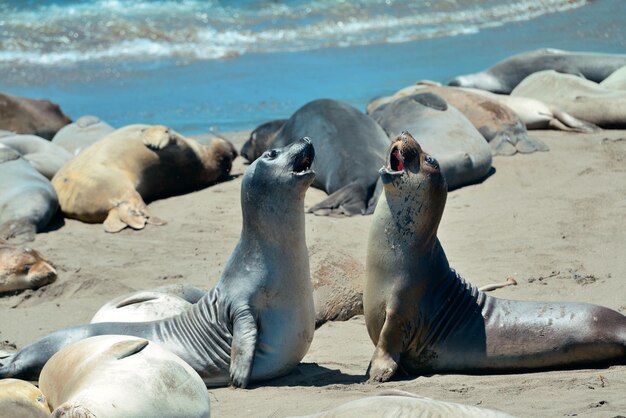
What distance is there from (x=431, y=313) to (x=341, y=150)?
459cm

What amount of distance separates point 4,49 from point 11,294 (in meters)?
14.8

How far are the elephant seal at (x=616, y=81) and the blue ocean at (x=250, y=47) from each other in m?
3.09

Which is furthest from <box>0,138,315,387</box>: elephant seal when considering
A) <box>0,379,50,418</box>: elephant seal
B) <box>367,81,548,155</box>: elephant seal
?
<box>367,81,548,155</box>: elephant seal

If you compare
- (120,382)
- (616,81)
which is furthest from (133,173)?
(120,382)

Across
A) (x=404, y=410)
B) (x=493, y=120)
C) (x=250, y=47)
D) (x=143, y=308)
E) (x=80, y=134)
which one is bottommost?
(x=250, y=47)

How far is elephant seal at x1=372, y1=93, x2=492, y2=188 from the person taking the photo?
10.1 meters

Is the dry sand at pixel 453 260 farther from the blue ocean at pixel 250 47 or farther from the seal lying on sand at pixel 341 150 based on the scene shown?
the blue ocean at pixel 250 47

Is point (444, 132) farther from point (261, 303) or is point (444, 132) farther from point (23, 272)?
point (261, 303)

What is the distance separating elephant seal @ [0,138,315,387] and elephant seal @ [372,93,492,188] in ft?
13.9

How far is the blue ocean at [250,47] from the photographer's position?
15.6 metres

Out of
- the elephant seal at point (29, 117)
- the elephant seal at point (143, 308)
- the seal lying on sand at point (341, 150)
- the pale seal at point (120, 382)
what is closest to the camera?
the pale seal at point (120, 382)

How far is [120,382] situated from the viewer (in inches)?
164

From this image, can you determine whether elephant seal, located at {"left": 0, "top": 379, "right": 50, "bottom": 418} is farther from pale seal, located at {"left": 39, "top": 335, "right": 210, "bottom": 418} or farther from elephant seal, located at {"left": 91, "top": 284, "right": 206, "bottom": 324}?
elephant seal, located at {"left": 91, "top": 284, "right": 206, "bottom": 324}

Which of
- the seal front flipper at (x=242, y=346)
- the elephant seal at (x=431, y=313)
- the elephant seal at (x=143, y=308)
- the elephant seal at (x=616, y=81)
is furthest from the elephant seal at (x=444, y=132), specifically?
the seal front flipper at (x=242, y=346)
